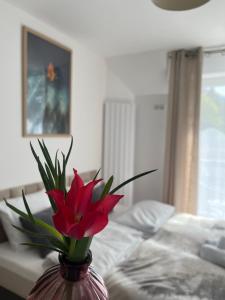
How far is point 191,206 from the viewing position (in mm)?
2775

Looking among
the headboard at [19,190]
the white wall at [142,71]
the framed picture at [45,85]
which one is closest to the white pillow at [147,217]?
the headboard at [19,190]

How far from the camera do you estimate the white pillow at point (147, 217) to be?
7.14ft

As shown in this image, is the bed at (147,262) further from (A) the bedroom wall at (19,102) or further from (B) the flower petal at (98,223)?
(B) the flower petal at (98,223)

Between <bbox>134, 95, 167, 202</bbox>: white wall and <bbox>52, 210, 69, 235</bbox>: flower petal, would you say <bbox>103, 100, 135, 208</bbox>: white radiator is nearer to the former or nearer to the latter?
<bbox>134, 95, 167, 202</bbox>: white wall

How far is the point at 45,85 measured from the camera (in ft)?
7.63

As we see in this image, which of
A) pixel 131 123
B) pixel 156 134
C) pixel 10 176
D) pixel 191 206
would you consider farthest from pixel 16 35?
pixel 191 206

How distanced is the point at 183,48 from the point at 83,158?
1726 mm

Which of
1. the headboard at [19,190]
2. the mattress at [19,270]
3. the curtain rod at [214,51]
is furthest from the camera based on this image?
the curtain rod at [214,51]

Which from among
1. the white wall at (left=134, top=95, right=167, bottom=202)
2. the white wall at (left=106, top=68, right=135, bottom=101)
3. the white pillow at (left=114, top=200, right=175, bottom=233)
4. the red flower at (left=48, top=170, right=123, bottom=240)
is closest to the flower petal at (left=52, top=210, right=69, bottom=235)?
the red flower at (left=48, top=170, right=123, bottom=240)

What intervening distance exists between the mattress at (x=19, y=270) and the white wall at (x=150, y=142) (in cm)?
188

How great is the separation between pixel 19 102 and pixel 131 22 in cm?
122

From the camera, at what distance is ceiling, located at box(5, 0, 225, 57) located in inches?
74.9

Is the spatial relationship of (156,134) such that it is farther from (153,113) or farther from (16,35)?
(16,35)

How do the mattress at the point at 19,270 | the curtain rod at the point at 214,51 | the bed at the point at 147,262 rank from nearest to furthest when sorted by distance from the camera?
the bed at the point at 147,262, the mattress at the point at 19,270, the curtain rod at the point at 214,51
